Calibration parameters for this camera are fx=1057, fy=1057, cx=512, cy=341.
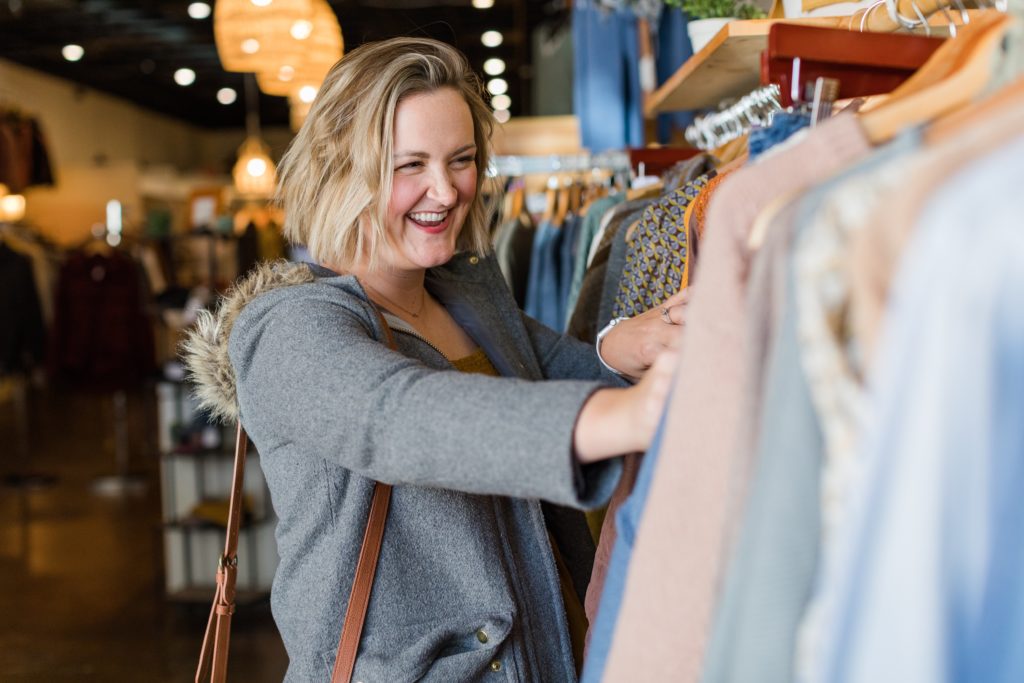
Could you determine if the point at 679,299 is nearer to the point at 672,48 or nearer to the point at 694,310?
the point at 694,310

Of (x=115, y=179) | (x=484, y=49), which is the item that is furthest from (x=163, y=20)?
(x=484, y=49)

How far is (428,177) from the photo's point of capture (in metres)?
1.58

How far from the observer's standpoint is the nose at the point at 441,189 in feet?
5.15

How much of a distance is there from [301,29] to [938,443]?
4.45m

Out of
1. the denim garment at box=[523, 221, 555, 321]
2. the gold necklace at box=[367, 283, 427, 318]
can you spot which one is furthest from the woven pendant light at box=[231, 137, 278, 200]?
the gold necklace at box=[367, 283, 427, 318]

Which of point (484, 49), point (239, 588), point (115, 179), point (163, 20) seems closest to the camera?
point (239, 588)

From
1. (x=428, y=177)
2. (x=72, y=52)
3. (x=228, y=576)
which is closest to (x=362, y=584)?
(x=228, y=576)

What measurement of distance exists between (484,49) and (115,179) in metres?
4.87

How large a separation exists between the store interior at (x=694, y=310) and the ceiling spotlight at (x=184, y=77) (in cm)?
382

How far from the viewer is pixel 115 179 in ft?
42.0

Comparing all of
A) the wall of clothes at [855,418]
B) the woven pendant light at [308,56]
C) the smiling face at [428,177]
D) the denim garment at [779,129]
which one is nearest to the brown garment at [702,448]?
the wall of clothes at [855,418]

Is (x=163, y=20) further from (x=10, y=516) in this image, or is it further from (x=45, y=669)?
(x=45, y=669)

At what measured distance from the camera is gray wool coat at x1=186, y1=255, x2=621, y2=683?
1.01 m

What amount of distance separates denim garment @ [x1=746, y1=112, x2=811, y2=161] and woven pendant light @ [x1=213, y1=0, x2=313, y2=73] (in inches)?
145
